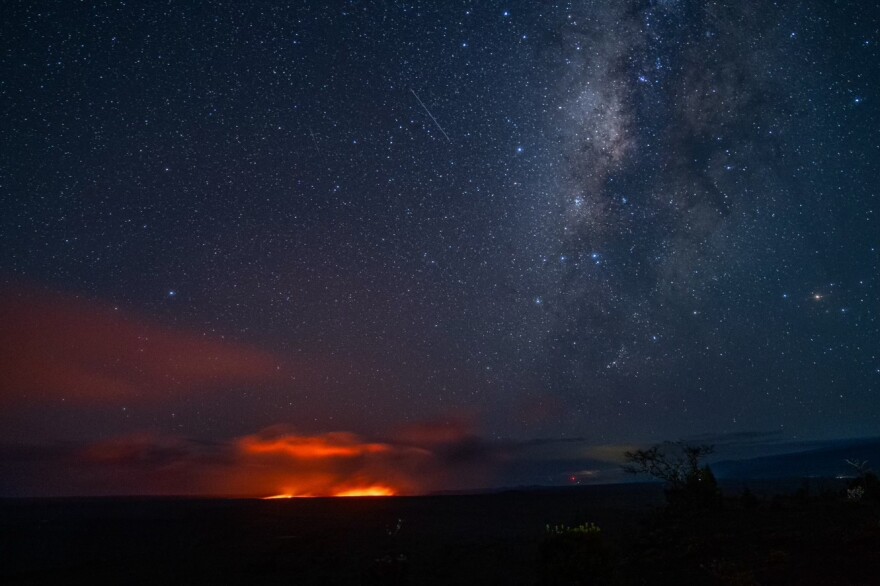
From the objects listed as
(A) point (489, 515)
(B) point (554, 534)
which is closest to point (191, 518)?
(A) point (489, 515)

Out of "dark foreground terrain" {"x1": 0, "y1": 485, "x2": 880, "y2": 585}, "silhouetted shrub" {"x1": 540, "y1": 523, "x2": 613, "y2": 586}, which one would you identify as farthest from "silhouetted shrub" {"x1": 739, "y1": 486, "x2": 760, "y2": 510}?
"silhouetted shrub" {"x1": 540, "y1": 523, "x2": 613, "y2": 586}

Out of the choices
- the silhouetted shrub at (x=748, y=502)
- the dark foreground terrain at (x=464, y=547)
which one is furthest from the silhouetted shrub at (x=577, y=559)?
the silhouetted shrub at (x=748, y=502)

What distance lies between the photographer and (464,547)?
91.5 feet

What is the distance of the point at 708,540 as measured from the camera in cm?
1636

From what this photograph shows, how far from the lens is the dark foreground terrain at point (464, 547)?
12156mm

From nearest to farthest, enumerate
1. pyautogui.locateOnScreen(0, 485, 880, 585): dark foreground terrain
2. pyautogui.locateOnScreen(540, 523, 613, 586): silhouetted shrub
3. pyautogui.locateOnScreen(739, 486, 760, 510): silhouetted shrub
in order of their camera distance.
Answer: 1. pyautogui.locateOnScreen(540, 523, 613, 586): silhouetted shrub
2. pyautogui.locateOnScreen(0, 485, 880, 585): dark foreground terrain
3. pyautogui.locateOnScreen(739, 486, 760, 510): silhouetted shrub

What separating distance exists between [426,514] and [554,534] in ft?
130

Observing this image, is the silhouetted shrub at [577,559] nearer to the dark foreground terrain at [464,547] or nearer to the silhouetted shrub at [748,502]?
the dark foreground terrain at [464,547]

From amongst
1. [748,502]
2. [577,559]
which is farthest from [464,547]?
[577,559]

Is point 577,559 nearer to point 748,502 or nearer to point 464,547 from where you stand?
point 748,502

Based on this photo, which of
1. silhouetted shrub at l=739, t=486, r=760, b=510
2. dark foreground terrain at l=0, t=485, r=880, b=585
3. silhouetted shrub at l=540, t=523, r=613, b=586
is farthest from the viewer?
silhouetted shrub at l=739, t=486, r=760, b=510

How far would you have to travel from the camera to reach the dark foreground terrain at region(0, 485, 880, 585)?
12.2 metres

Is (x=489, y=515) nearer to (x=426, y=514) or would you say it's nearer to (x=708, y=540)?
(x=426, y=514)

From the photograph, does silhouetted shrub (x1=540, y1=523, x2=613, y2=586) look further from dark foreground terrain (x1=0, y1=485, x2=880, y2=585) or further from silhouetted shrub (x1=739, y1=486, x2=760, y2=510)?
silhouetted shrub (x1=739, y1=486, x2=760, y2=510)
